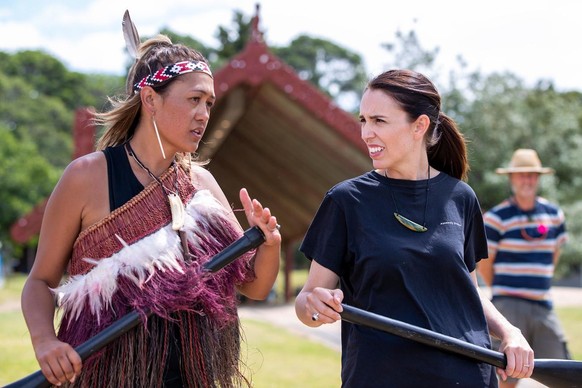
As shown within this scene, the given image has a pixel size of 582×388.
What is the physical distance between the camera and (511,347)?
108 inches

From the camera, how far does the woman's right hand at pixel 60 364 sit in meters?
2.62

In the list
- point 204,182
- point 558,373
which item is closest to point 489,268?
point 558,373

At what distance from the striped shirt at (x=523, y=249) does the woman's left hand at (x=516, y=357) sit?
3096 millimetres

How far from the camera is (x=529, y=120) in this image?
3073cm

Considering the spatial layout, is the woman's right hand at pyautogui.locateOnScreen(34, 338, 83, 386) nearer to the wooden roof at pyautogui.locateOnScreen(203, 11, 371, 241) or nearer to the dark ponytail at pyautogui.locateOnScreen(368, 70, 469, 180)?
the dark ponytail at pyautogui.locateOnScreen(368, 70, 469, 180)

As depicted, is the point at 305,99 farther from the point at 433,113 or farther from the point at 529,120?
the point at 529,120

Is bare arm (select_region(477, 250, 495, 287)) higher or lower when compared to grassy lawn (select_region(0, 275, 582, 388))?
higher

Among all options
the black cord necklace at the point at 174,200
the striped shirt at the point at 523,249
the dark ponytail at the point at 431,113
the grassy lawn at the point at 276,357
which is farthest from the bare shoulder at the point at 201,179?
the striped shirt at the point at 523,249

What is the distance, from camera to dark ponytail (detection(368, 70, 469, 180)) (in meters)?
2.80

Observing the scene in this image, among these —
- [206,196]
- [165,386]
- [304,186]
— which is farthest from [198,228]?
[304,186]

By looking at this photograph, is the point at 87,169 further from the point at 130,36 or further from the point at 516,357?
the point at 516,357

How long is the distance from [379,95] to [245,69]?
21.8 feet

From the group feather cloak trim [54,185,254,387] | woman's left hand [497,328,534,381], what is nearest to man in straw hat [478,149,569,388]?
woman's left hand [497,328,534,381]

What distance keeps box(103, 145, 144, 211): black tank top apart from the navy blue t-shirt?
68 cm
